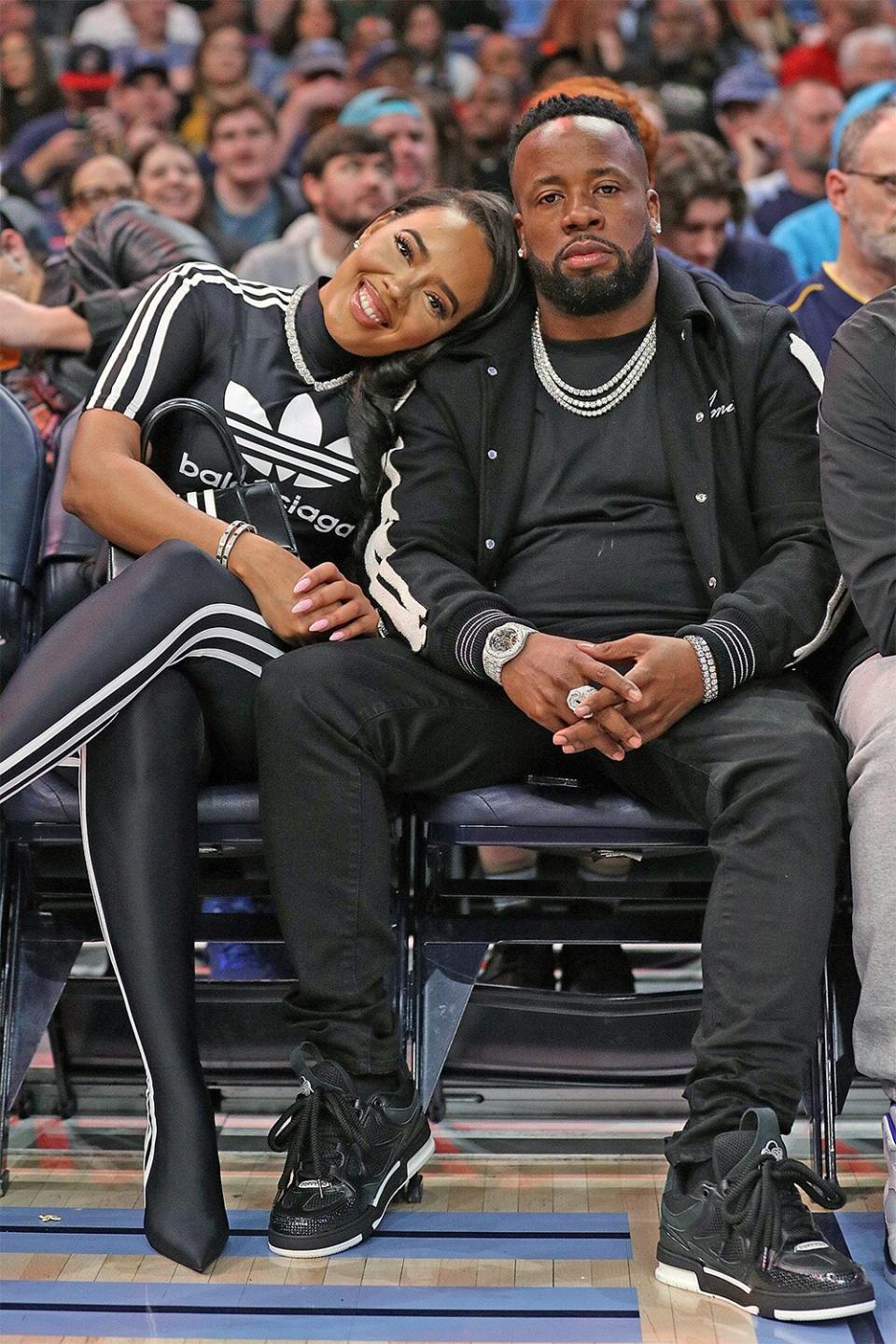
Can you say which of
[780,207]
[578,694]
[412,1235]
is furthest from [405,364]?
[780,207]

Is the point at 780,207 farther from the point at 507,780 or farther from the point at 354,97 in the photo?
the point at 507,780

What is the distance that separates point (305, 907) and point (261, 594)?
42 centimetres

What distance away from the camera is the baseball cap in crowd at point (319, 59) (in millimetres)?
5344

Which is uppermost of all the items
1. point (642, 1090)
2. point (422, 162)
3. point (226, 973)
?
point (422, 162)

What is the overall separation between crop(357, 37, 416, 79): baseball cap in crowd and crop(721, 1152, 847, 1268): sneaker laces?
14.8 ft

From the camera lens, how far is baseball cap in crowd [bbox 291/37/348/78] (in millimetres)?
5344

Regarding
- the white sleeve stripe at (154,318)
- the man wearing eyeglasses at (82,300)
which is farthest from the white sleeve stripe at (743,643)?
the man wearing eyeglasses at (82,300)

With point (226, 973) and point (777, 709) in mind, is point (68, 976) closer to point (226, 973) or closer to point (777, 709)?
point (226, 973)

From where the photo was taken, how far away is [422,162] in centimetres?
463

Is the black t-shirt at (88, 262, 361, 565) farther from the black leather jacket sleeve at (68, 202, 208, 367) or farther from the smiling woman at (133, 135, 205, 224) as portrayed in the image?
the smiling woman at (133, 135, 205, 224)

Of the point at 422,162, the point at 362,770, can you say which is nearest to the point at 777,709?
the point at 362,770

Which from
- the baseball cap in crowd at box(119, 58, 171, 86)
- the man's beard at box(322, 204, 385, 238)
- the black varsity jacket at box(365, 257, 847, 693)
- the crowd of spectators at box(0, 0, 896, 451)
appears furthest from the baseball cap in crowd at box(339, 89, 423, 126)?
the black varsity jacket at box(365, 257, 847, 693)

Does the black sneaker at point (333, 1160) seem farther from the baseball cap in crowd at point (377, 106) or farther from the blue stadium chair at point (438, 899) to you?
the baseball cap in crowd at point (377, 106)

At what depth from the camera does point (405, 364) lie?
2215 mm
